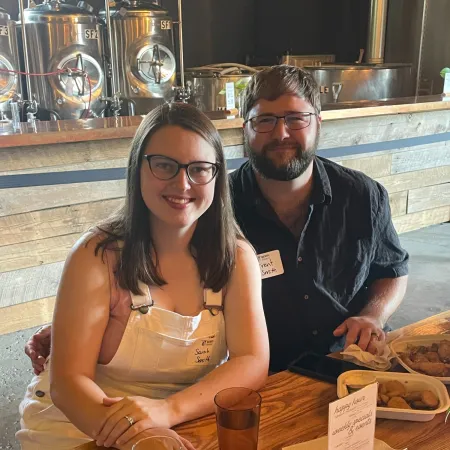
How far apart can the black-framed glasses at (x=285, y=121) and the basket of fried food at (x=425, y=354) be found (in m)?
0.75

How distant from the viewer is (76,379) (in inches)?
48.8

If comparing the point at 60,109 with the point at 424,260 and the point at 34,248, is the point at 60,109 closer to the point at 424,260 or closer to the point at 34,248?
the point at 34,248

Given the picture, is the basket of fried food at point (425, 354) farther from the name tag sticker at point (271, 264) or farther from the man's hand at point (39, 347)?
the man's hand at point (39, 347)

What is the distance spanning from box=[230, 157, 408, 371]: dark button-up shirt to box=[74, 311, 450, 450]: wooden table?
0.53 meters

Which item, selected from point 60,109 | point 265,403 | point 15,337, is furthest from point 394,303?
point 60,109

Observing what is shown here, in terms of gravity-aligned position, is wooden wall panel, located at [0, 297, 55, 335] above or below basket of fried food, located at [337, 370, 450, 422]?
below

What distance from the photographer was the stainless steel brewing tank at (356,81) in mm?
5336

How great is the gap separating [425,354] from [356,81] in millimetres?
4413

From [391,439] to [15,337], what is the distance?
2666 millimetres

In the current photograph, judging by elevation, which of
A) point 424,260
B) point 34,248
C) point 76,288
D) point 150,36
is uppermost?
point 150,36

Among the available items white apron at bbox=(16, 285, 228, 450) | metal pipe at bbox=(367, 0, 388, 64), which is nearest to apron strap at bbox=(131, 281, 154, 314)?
white apron at bbox=(16, 285, 228, 450)

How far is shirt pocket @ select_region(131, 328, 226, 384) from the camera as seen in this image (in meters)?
1.30

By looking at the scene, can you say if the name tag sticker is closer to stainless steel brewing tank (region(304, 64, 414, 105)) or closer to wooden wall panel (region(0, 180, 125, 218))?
wooden wall panel (region(0, 180, 125, 218))

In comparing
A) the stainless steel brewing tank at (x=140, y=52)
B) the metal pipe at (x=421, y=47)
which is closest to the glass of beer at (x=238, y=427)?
the stainless steel brewing tank at (x=140, y=52)
